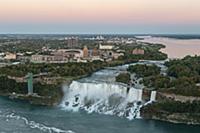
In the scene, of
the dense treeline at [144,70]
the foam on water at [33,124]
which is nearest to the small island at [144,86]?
the dense treeline at [144,70]

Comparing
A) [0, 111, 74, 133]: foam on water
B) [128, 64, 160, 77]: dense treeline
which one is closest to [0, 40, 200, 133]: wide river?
[0, 111, 74, 133]: foam on water

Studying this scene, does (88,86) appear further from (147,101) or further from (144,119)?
(144,119)

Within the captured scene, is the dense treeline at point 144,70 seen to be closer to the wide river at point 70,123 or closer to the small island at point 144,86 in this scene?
the small island at point 144,86

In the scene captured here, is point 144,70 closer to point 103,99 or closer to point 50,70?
point 50,70

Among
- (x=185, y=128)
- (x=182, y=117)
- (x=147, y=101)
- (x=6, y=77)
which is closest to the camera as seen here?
(x=185, y=128)

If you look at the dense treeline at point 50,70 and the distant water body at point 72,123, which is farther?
the dense treeline at point 50,70

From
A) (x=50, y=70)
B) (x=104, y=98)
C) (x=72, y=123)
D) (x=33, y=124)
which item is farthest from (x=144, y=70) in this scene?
(x=33, y=124)

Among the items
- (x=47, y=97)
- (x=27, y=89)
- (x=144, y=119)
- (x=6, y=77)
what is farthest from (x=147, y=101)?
(x=6, y=77)
